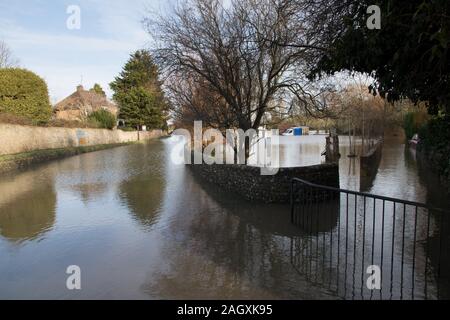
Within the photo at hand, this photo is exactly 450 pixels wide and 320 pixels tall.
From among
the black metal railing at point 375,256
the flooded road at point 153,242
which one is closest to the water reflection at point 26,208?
the flooded road at point 153,242

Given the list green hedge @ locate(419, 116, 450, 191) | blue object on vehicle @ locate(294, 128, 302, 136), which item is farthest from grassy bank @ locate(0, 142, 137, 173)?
blue object on vehicle @ locate(294, 128, 302, 136)

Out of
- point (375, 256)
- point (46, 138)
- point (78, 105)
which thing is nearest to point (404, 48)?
point (375, 256)

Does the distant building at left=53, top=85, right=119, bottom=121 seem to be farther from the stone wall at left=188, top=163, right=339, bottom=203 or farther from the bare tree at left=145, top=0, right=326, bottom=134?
the stone wall at left=188, top=163, right=339, bottom=203

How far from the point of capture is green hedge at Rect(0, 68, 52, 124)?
22.8 m

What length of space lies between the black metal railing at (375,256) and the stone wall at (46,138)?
17.3 m

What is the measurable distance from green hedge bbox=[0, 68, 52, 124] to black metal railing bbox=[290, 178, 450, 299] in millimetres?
22082

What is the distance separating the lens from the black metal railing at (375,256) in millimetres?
4010

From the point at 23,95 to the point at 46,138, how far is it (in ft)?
12.8

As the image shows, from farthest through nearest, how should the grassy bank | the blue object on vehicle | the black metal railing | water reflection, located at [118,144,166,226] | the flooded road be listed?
the blue object on vehicle → the grassy bank → water reflection, located at [118,144,166,226] → the flooded road → the black metal railing

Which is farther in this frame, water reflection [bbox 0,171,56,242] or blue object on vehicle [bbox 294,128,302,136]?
blue object on vehicle [bbox 294,128,302,136]

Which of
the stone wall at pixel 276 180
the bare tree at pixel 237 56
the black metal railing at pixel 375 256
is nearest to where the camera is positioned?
the black metal railing at pixel 375 256

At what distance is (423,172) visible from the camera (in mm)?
13977

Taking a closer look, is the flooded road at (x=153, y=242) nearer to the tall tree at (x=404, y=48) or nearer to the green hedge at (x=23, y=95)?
the tall tree at (x=404, y=48)

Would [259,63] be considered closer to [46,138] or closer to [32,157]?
[32,157]
